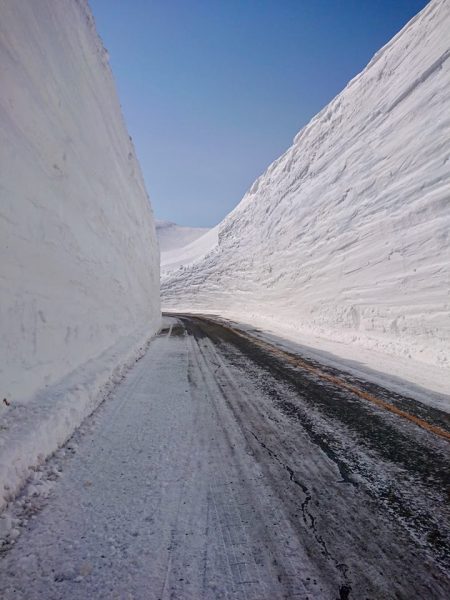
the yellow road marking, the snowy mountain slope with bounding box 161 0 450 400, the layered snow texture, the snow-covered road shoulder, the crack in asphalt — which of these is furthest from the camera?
the snowy mountain slope with bounding box 161 0 450 400

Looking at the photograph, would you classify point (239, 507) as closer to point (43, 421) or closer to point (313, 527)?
point (313, 527)

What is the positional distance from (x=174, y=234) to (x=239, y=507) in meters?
96.3

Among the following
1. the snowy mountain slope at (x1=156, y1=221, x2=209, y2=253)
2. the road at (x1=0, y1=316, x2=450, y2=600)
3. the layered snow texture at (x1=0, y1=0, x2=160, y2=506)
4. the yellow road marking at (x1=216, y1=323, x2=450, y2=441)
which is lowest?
the road at (x1=0, y1=316, x2=450, y2=600)

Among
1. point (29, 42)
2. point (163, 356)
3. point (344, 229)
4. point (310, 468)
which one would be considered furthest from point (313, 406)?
point (344, 229)

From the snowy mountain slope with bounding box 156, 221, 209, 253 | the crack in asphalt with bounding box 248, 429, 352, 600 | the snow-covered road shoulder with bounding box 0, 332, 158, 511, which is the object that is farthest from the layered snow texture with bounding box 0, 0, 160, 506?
the snowy mountain slope with bounding box 156, 221, 209, 253

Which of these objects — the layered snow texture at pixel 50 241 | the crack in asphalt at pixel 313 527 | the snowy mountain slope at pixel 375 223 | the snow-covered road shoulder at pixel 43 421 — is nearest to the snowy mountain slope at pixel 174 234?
the snowy mountain slope at pixel 375 223

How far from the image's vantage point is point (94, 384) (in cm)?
458

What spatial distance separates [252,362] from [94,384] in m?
3.58

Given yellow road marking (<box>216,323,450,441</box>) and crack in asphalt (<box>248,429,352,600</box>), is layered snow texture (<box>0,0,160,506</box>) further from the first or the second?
yellow road marking (<box>216,323,450,441</box>)

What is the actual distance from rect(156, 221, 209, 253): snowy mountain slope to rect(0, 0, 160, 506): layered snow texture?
252 feet

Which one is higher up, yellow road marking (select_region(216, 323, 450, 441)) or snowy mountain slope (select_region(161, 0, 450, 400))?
snowy mountain slope (select_region(161, 0, 450, 400))

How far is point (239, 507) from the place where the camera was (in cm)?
236

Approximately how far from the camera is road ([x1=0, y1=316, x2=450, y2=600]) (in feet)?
5.74

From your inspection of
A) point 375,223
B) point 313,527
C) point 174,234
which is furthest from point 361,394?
point 174,234
